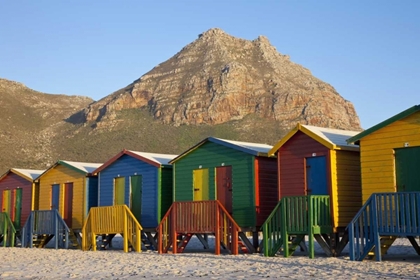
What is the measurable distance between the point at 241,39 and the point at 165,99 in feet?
76.0

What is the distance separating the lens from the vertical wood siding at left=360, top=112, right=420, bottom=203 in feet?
54.9

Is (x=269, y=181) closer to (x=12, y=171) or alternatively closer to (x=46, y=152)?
(x=12, y=171)

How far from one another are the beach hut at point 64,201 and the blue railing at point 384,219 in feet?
45.5

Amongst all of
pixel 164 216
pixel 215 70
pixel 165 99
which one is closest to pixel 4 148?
pixel 165 99

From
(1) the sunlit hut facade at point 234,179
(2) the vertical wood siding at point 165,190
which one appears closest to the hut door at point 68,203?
(2) the vertical wood siding at point 165,190

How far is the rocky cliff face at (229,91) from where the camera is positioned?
9400 cm

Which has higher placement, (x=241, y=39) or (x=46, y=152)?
(x=241, y=39)

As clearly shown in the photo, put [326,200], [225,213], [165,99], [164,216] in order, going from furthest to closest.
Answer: [165,99], [164,216], [225,213], [326,200]

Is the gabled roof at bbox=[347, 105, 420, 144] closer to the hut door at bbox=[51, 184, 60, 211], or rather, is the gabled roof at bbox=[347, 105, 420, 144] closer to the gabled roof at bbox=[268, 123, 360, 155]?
the gabled roof at bbox=[268, 123, 360, 155]

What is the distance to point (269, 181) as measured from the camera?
2117 centimetres

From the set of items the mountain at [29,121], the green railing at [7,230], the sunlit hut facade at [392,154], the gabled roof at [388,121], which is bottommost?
the green railing at [7,230]

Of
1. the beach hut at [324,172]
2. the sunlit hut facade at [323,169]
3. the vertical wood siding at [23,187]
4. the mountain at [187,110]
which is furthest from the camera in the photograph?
the mountain at [187,110]

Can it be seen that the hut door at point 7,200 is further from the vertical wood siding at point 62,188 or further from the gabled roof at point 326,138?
the gabled roof at point 326,138

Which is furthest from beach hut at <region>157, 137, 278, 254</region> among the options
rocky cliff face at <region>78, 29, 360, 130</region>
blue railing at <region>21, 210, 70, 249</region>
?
rocky cliff face at <region>78, 29, 360, 130</region>
